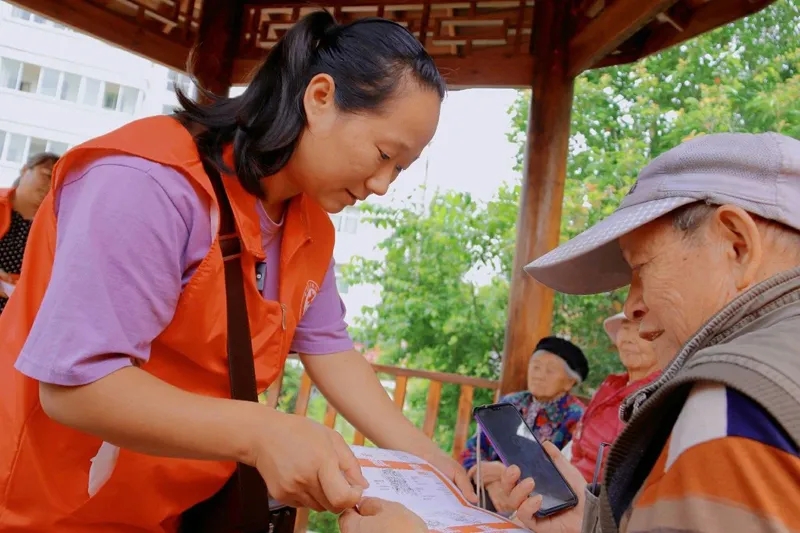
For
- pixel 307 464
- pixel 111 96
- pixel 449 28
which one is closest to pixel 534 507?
pixel 307 464

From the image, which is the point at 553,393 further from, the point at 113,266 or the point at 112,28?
the point at 112,28

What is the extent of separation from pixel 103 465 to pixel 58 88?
1906cm

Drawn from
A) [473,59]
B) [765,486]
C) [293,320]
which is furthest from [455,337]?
[765,486]

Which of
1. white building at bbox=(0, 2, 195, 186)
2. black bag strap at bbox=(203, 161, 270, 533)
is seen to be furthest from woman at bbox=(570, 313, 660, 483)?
white building at bbox=(0, 2, 195, 186)

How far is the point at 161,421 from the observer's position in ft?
3.15

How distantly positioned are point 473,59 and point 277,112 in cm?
323

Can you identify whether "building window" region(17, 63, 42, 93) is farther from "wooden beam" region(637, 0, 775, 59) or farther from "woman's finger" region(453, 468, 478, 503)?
"woman's finger" region(453, 468, 478, 503)

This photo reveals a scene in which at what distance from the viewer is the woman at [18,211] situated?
3.54 meters

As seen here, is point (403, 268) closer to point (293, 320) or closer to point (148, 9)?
point (148, 9)

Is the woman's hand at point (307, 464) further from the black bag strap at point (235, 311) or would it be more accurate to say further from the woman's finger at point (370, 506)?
the black bag strap at point (235, 311)

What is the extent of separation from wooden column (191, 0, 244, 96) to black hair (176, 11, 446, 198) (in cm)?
333

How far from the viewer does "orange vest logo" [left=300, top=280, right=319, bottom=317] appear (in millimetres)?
1401

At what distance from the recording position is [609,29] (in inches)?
140

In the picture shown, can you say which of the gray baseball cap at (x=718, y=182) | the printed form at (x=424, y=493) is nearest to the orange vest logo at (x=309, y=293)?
the printed form at (x=424, y=493)
